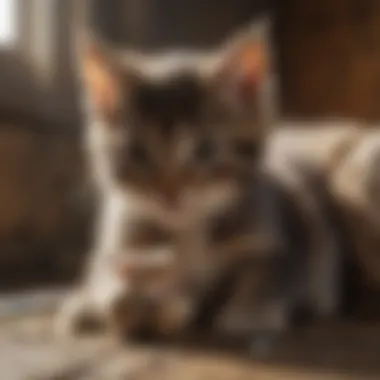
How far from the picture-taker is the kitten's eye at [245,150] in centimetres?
128

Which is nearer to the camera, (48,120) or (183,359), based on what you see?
(183,359)

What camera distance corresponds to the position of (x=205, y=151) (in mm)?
1237

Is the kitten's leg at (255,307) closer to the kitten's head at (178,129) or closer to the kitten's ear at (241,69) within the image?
the kitten's head at (178,129)

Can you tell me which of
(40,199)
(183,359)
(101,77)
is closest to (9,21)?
(40,199)

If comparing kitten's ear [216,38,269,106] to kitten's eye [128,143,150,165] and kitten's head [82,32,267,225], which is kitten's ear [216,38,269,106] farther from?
kitten's eye [128,143,150,165]

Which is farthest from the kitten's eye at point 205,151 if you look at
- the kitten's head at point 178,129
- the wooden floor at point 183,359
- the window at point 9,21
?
the window at point 9,21

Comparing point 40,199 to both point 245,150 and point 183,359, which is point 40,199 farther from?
point 183,359

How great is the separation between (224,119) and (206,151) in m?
0.07

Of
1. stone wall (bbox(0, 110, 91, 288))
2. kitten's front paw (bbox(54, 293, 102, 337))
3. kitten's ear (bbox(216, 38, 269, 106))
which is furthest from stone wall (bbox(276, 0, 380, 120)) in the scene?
kitten's front paw (bbox(54, 293, 102, 337))

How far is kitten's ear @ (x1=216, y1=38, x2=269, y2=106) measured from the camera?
1295 mm

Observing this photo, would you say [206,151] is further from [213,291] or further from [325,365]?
[325,365]

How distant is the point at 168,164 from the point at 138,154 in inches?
1.9

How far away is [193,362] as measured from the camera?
3.54ft

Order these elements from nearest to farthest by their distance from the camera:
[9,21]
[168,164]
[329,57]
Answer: [168,164] < [9,21] < [329,57]
